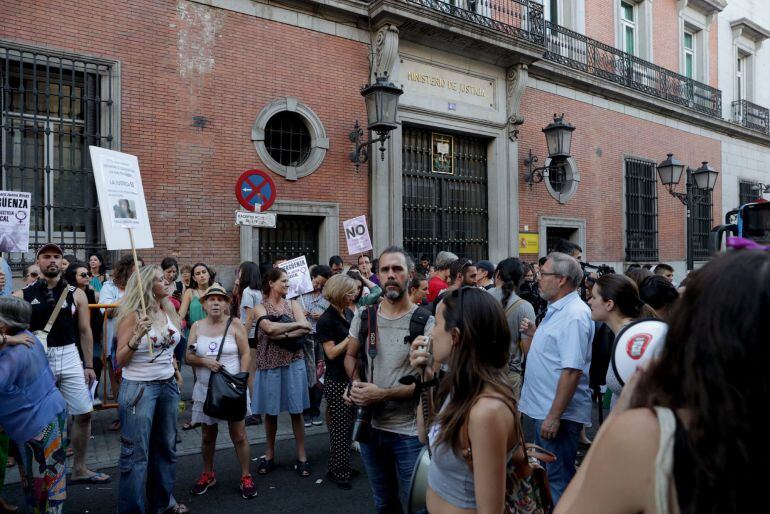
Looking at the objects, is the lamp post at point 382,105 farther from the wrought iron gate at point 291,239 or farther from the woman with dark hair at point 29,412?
the woman with dark hair at point 29,412

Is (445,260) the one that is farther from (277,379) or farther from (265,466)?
(265,466)

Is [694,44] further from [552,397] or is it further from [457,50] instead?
[552,397]

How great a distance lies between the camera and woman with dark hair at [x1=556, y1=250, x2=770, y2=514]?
0.98 metres

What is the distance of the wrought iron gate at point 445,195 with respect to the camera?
1284 centimetres

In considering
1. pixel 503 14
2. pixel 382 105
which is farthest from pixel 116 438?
pixel 503 14

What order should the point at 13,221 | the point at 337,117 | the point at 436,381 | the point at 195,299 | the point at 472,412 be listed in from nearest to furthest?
the point at 472,412 < the point at 436,381 < the point at 13,221 < the point at 195,299 < the point at 337,117

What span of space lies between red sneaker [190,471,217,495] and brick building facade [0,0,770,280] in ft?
16.7

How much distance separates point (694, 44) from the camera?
21.4 metres

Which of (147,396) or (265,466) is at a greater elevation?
(147,396)

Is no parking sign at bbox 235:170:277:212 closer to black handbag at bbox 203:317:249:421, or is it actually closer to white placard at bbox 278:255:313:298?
white placard at bbox 278:255:313:298

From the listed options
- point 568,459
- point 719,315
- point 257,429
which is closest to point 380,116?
point 257,429

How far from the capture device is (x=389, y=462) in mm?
3480

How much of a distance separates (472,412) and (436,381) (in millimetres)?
792

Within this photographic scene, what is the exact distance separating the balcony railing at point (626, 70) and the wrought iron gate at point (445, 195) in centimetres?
397
